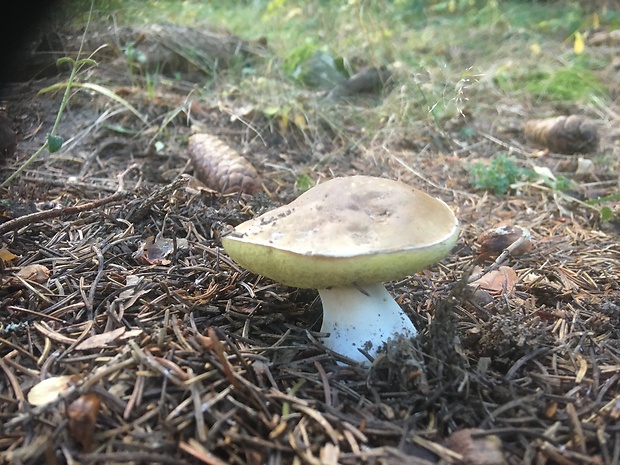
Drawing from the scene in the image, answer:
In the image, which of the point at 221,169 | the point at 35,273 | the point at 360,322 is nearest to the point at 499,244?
the point at 360,322

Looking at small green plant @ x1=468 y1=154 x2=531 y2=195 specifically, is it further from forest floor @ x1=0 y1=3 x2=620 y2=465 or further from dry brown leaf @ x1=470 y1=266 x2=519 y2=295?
dry brown leaf @ x1=470 y1=266 x2=519 y2=295

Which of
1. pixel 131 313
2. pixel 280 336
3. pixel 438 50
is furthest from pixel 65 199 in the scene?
pixel 438 50

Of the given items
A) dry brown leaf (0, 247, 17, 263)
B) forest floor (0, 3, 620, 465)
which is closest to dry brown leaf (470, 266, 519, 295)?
forest floor (0, 3, 620, 465)

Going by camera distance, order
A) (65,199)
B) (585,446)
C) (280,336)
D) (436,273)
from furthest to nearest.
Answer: (65,199), (436,273), (280,336), (585,446)

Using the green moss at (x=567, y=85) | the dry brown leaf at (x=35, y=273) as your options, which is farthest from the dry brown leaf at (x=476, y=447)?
the green moss at (x=567, y=85)

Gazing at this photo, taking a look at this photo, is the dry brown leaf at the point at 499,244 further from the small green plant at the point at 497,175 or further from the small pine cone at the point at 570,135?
the small pine cone at the point at 570,135

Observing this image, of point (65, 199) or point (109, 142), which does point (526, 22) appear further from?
point (65, 199)

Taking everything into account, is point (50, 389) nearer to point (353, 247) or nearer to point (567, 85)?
point (353, 247)
